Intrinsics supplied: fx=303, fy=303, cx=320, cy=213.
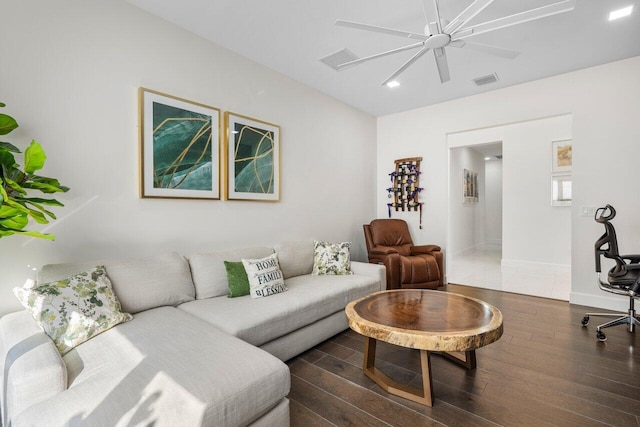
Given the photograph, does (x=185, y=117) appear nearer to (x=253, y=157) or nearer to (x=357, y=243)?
(x=253, y=157)

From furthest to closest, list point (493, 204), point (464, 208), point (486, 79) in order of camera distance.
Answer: point (493, 204)
point (464, 208)
point (486, 79)

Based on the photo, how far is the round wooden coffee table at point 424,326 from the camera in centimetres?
165

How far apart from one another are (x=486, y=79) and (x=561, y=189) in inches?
133

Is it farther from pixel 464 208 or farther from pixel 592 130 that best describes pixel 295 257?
pixel 464 208

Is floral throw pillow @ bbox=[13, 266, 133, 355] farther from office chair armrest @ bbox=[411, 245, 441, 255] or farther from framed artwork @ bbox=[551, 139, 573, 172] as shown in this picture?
framed artwork @ bbox=[551, 139, 573, 172]

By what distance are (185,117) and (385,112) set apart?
3.46 meters

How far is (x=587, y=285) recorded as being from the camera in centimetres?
362

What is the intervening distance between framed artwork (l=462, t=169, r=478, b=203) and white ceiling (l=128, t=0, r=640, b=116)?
3486 millimetres

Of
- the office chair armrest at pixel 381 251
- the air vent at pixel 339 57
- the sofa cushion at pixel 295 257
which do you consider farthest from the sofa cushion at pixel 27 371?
the office chair armrest at pixel 381 251

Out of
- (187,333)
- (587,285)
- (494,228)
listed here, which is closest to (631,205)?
(587,285)

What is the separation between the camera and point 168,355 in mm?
1482

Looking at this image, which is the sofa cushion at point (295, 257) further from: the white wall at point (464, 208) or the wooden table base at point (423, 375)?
the white wall at point (464, 208)

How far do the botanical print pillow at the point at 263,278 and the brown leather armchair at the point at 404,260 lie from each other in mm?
1756

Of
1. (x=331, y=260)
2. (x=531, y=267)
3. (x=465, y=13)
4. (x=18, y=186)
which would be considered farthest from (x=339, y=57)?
(x=531, y=267)
